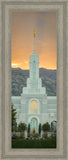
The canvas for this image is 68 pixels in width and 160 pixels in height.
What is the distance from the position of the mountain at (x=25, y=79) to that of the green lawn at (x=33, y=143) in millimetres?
494

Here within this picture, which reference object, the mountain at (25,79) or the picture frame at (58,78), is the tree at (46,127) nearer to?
the picture frame at (58,78)

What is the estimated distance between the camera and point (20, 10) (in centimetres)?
187

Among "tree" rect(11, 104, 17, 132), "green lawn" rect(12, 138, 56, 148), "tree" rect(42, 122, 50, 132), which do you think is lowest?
"green lawn" rect(12, 138, 56, 148)

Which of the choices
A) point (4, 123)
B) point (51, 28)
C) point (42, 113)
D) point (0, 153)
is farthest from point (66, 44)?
point (0, 153)

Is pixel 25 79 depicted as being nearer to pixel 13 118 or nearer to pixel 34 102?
pixel 34 102

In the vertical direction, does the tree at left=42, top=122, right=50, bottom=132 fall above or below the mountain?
below

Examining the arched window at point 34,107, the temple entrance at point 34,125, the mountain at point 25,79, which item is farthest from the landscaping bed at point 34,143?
the mountain at point 25,79

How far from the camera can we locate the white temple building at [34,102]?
1930mm

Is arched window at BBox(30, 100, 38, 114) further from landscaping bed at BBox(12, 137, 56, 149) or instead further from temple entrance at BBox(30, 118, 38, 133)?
landscaping bed at BBox(12, 137, 56, 149)

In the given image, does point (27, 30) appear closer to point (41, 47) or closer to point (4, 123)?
point (41, 47)

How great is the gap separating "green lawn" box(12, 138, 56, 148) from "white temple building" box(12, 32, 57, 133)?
0.11 m

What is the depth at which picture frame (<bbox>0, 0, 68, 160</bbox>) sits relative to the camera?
5.89 feet

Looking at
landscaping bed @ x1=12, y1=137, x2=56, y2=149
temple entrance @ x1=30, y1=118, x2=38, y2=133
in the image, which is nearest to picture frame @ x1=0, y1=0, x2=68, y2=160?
landscaping bed @ x1=12, y1=137, x2=56, y2=149

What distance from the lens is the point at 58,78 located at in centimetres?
184
